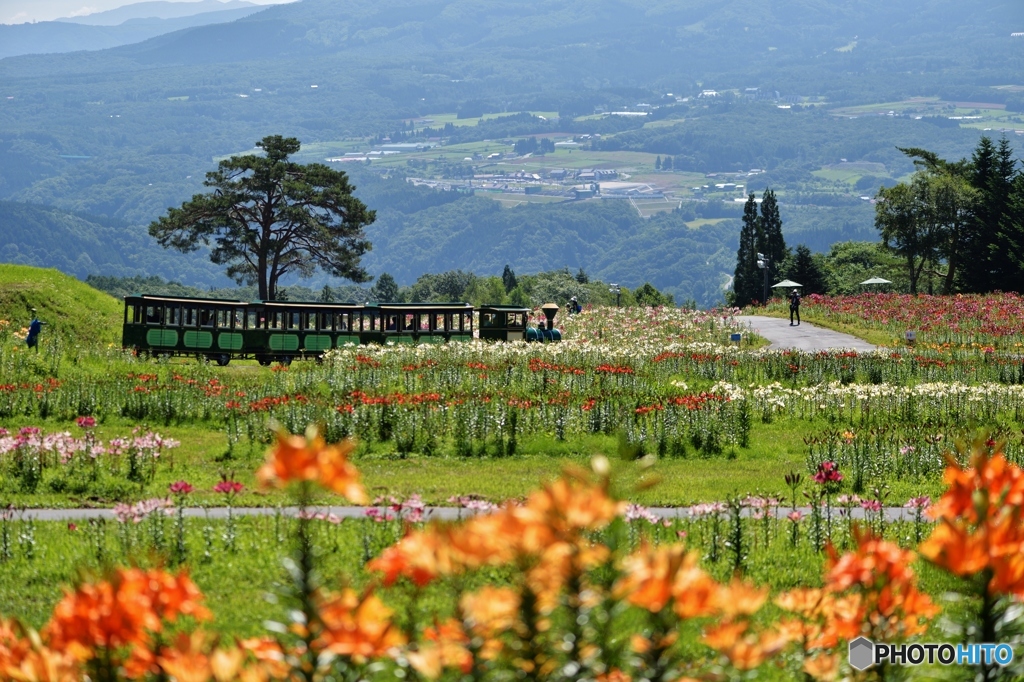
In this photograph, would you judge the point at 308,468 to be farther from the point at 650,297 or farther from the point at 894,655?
the point at 650,297

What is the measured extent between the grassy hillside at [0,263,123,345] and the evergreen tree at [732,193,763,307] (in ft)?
163

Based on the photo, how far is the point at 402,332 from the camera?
36688mm

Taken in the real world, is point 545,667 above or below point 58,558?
above

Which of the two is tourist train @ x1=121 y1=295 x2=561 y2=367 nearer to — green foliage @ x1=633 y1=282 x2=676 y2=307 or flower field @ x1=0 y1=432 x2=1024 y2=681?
flower field @ x1=0 y1=432 x2=1024 y2=681

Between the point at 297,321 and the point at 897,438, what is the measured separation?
2114cm

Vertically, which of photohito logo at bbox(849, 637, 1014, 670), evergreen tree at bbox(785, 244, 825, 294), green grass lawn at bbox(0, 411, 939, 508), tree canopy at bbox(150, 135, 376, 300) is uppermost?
tree canopy at bbox(150, 135, 376, 300)

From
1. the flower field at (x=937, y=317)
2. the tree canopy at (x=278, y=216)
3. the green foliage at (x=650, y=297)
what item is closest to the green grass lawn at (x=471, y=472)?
the flower field at (x=937, y=317)

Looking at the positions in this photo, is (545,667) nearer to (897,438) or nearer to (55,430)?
(897,438)

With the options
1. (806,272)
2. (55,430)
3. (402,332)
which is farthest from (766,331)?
(806,272)

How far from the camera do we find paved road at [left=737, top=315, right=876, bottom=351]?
3841 cm

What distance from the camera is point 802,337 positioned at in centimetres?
4188

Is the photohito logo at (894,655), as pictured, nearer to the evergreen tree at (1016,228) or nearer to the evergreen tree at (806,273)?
the evergreen tree at (1016,228)

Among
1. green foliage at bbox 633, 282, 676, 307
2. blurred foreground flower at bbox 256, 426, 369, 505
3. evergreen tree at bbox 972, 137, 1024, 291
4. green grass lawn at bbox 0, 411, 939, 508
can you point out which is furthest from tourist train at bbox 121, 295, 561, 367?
green foliage at bbox 633, 282, 676, 307

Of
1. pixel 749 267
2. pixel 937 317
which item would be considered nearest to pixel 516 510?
pixel 937 317
